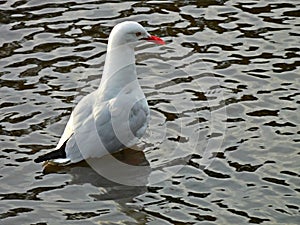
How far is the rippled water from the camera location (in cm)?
871

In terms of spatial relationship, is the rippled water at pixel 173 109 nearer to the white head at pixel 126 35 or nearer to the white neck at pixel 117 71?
the white neck at pixel 117 71

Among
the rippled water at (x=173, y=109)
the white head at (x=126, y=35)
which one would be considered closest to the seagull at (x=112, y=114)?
the white head at (x=126, y=35)

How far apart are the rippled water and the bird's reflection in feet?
0.07

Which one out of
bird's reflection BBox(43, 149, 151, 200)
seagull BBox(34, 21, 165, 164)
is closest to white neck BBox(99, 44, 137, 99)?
seagull BBox(34, 21, 165, 164)

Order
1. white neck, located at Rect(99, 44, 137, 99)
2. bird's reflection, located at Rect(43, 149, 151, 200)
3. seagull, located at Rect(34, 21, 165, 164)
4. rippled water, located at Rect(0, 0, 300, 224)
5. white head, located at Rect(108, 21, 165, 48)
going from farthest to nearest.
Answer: white head, located at Rect(108, 21, 165, 48)
white neck, located at Rect(99, 44, 137, 99)
seagull, located at Rect(34, 21, 165, 164)
bird's reflection, located at Rect(43, 149, 151, 200)
rippled water, located at Rect(0, 0, 300, 224)

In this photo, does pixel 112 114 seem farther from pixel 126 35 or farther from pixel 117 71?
pixel 126 35

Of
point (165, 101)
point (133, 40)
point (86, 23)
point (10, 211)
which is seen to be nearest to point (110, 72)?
point (133, 40)

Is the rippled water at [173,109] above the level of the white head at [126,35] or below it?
below

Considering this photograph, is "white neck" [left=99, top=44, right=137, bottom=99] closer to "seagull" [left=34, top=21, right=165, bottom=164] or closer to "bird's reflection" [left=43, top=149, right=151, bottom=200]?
"seagull" [left=34, top=21, right=165, bottom=164]

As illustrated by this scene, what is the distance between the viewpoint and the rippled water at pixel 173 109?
28.6ft

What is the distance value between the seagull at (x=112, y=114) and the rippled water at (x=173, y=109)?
0.27 m

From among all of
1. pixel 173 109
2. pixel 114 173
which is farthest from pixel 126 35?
pixel 114 173

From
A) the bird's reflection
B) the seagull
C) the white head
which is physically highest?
the white head

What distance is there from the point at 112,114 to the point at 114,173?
0.60 metres
